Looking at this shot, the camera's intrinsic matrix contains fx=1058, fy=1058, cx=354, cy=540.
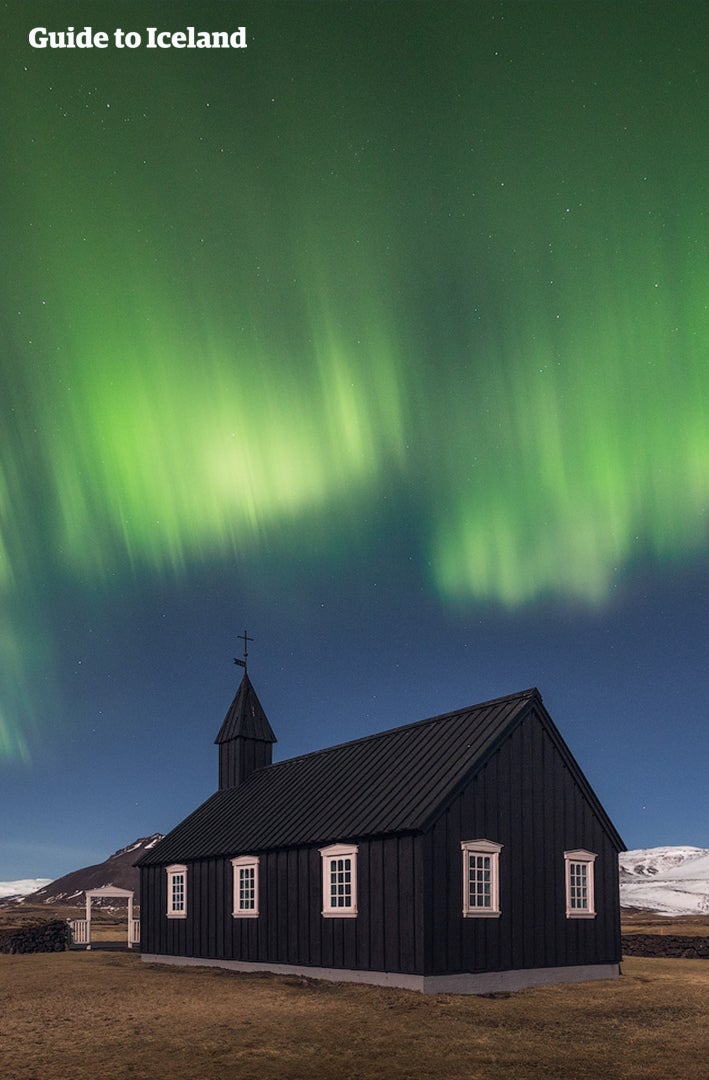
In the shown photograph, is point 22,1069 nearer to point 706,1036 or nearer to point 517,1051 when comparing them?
point 517,1051

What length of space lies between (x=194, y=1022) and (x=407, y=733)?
1368 centimetres

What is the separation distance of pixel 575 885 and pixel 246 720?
18.3 m

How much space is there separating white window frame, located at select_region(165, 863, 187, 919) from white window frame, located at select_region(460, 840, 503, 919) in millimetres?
12586

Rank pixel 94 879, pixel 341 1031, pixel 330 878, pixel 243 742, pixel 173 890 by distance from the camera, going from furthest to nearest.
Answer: pixel 94 879
pixel 243 742
pixel 173 890
pixel 330 878
pixel 341 1031

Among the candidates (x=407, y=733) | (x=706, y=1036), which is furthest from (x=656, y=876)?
(x=706, y=1036)

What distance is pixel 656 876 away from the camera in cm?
17088

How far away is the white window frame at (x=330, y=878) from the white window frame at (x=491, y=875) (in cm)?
279

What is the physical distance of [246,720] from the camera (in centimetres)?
4350

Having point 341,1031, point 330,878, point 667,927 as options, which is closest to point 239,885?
point 330,878

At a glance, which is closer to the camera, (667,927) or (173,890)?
(173,890)

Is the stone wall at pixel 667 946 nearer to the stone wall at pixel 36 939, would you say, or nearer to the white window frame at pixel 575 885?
the white window frame at pixel 575 885

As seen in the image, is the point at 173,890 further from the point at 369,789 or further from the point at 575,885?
the point at 575,885

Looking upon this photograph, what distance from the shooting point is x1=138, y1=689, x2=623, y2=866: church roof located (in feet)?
86.4

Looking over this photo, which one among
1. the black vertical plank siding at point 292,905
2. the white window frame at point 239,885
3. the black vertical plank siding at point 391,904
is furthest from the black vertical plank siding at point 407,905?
the white window frame at point 239,885
